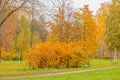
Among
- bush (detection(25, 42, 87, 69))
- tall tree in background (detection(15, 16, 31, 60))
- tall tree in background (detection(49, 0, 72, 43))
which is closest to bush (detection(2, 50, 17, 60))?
tall tree in background (detection(15, 16, 31, 60))

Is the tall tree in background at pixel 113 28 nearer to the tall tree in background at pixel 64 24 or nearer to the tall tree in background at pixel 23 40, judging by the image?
the tall tree in background at pixel 64 24

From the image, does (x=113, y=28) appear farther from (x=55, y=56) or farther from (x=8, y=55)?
(x=8, y=55)

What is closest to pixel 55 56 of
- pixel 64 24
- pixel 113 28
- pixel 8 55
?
pixel 64 24

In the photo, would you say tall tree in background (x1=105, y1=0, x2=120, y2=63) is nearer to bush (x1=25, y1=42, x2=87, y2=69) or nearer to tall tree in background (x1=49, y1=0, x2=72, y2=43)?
tall tree in background (x1=49, y1=0, x2=72, y2=43)

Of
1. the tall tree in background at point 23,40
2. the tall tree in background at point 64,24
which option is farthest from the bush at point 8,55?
the tall tree in background at point 64,24

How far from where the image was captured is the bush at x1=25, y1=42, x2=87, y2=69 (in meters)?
34.2

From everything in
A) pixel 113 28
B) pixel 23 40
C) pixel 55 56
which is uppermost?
pixel 113 28

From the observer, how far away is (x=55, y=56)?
1395 inches

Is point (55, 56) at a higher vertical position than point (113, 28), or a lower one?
lower

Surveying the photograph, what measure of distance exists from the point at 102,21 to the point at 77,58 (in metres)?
26.7

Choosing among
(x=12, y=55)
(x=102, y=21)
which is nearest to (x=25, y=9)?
(x=102, y=21)

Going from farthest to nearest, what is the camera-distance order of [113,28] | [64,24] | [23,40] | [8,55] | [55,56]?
[8,55]
[23,40]
[113,28]
[64,24]
[55,56]

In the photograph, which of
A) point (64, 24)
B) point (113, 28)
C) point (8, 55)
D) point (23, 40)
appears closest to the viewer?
point (64, 24)

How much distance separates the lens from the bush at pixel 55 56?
112 feet
